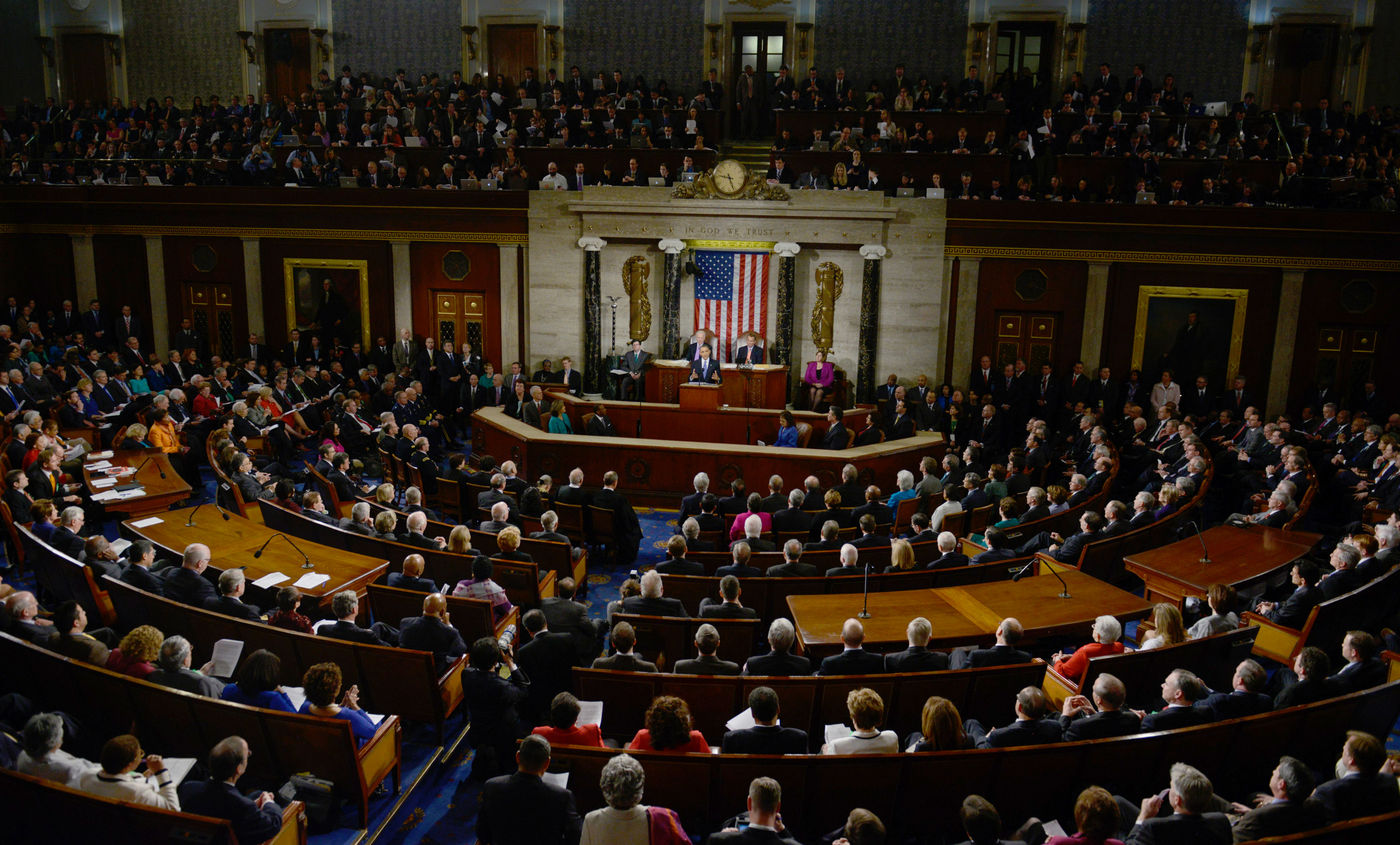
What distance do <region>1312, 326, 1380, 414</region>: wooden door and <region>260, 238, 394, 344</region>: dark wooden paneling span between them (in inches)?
619

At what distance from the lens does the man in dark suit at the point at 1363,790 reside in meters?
4.19

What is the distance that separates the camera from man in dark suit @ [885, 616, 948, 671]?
5504mm

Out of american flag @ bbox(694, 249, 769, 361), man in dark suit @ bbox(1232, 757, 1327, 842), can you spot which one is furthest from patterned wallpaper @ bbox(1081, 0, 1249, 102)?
man in dark suit @ bbox(1232, 757, 1327, 842)

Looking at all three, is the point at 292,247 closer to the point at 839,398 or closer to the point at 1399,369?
the point at 839,398

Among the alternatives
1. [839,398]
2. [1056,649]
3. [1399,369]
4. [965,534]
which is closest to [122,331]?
[839,398]

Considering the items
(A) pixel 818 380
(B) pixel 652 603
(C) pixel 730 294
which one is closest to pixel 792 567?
(B) pixel 652 603

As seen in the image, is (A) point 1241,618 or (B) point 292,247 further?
(B) point 292,247

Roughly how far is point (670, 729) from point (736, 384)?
9.77 meters

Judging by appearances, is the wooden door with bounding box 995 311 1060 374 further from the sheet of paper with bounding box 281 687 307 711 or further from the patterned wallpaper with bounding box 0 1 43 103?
the patterned wallpaper with bounding box 0 1 43 103

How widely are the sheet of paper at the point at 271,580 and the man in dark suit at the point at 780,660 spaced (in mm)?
3583

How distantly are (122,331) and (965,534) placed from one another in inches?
614

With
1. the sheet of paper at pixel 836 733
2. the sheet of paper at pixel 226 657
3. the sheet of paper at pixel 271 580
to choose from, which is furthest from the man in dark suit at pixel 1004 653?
the sheet of paper at pixel 271 580

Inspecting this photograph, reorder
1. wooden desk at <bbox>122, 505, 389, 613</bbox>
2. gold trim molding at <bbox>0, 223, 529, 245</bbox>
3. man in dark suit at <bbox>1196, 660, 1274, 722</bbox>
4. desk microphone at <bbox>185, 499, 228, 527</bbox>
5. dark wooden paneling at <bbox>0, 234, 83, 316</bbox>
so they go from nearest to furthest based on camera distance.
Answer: man in dark suit at <bbox>1196, 660, 1274, 722</bbox>
wooden desk at <bbox>122, 505, 389, 613</bbox>
desk microphone at <bbox>185, 499, 228, 527</bbox>
gold trim molding at <bbox>0, 223, 529, 245</bbox>
dark wooden paneling at <bbox>0, 234, 83, 316</bbox>

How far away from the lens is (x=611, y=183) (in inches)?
631
